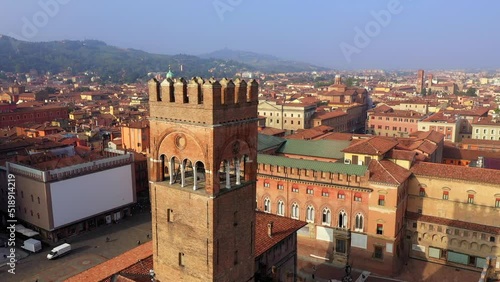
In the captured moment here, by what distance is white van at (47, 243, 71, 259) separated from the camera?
130ft

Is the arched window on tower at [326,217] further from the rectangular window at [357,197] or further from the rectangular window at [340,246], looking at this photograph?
the rectangular window at [357,197]

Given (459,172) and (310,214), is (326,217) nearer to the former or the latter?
(310,214)

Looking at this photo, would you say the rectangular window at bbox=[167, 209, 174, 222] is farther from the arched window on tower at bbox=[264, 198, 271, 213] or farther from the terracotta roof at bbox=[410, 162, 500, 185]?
the terracotta roof at bbox=[410, 162, 500, 185]

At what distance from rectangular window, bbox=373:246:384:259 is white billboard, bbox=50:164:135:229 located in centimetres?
2906

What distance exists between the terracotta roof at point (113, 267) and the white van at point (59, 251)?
59.6 ft

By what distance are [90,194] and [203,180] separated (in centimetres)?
2985

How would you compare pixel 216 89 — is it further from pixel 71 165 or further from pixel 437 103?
pixel 437 103

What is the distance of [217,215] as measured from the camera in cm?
1931

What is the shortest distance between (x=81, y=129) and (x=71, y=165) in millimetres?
44743

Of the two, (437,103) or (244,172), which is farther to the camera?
(437,103)

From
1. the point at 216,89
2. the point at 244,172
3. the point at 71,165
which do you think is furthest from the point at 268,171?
the point at 216,89

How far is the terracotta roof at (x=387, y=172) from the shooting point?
125 ft

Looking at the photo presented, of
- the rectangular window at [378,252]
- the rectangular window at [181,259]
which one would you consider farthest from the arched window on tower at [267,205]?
the rectangular window at [181,259]

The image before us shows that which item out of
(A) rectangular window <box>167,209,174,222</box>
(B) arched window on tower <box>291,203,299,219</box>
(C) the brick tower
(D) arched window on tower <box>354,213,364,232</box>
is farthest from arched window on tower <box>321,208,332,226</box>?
(A) rectangular window <box>167,209,174,222</box>
